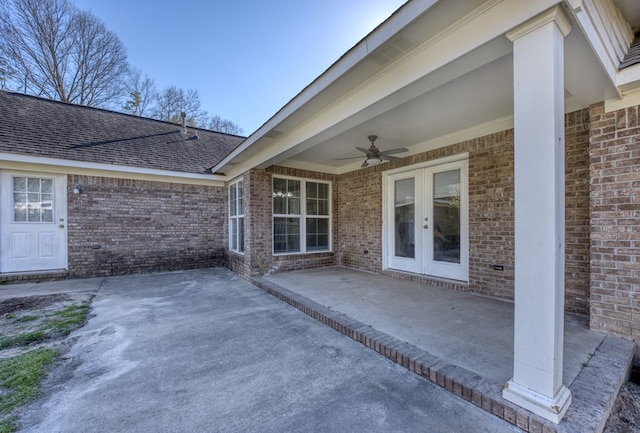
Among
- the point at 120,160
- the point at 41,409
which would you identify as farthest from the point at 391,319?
the point at 120,160

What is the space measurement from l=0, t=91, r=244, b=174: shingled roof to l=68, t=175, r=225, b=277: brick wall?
1.92 feet

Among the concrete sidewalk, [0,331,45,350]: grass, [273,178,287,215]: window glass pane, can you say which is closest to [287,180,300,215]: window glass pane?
[273,178,287,215]: window glass pane

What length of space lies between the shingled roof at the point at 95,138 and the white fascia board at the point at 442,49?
559 cm

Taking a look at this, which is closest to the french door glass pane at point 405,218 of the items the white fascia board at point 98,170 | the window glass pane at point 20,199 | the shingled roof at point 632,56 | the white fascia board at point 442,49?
the white fascia board at point 442,49

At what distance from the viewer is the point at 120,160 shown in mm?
6445

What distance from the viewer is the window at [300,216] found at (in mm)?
6449

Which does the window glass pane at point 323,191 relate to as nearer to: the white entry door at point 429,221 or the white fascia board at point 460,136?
the white fascia board at point 460,136

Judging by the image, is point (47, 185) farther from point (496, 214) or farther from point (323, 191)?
point (496, 214)

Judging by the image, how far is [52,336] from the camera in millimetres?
3088

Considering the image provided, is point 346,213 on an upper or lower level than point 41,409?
upper

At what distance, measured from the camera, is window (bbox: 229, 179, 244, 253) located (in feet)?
22.0

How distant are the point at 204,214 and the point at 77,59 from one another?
9988mm

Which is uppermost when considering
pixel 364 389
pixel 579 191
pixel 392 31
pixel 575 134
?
pixel 392 31

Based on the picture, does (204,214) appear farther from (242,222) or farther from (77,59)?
(77,59)
